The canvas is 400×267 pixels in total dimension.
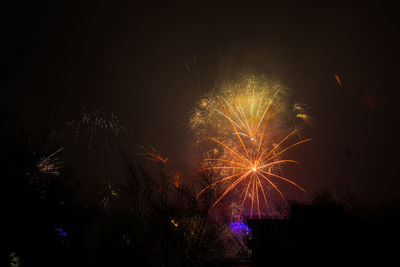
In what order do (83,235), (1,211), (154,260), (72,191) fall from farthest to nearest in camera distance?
(72,191) → (83,235) → (154,260) → (1,211)

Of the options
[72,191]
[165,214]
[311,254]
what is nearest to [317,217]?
[311,254]

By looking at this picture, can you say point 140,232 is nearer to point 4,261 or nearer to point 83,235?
point 83,235

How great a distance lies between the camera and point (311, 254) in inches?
498

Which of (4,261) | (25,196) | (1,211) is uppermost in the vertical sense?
(25,196)

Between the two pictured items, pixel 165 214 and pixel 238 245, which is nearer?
pixel 165 214

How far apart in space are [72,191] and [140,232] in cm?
803

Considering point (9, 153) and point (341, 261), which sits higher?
point (9, 153)

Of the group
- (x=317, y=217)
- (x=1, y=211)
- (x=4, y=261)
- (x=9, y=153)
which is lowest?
(x=4, y=261)

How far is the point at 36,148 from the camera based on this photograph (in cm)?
665

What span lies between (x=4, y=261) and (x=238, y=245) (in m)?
25.1

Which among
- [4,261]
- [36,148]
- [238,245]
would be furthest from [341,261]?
[238,245]

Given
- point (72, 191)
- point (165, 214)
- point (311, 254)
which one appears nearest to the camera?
point (311, 254)

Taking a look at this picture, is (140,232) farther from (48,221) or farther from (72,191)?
(72,191)

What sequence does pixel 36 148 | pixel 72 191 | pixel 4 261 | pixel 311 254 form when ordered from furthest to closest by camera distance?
pixel 72 191 < pixel 311 254 < pixel 4 261 < pixel 36 148
